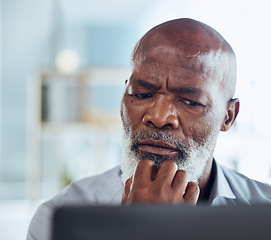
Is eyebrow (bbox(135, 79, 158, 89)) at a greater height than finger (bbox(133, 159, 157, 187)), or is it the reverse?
eyebrow (bbox(135, 79, 158, 89))

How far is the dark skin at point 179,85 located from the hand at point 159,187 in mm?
109

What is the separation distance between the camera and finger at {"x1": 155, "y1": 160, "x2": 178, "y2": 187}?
489 millimetres

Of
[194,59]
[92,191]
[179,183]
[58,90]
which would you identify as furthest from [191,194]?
[58,90]

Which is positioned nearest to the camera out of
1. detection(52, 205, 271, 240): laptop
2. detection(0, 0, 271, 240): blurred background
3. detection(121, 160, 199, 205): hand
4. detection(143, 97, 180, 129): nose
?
detection(52, 205, 271, 240): laptop

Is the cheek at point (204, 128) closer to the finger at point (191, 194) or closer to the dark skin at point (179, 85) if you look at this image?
the dark skin at point (179, 85)

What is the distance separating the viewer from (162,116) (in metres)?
0.63

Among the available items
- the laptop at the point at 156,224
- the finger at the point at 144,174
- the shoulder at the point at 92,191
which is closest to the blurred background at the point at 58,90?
the shoulder at the point at 92,191

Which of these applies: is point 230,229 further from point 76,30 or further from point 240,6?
point 76,30

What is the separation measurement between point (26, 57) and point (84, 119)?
0.79 meters

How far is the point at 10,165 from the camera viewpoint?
325cm

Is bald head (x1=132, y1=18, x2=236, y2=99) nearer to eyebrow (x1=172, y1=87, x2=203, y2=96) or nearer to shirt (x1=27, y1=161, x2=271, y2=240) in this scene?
eyebrow (x1=172, y1=87, x2=203, y2=96)

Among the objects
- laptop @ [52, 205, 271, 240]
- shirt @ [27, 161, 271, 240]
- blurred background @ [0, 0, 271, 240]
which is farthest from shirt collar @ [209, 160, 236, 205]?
blurred background @ [0, 0, 271, 240]

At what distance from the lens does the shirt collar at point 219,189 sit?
755 mm

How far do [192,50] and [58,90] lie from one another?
2.28m
